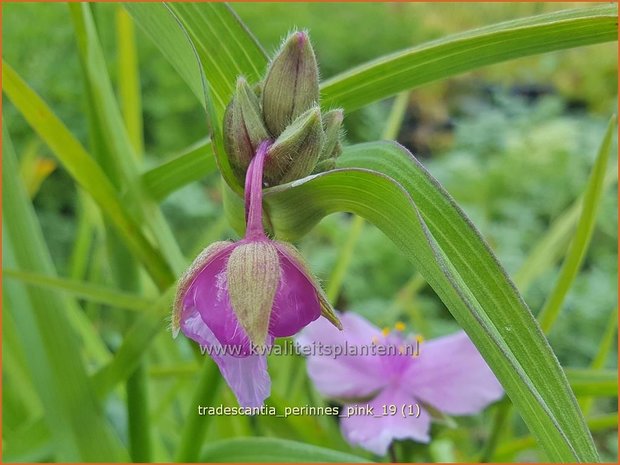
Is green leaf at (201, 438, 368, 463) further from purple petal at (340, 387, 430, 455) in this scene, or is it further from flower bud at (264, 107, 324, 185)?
flower bud at (264, 107, 324, 185)

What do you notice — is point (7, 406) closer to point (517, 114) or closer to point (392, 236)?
point (392, 236)

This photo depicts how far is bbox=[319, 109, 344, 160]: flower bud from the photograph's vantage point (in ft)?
0.98

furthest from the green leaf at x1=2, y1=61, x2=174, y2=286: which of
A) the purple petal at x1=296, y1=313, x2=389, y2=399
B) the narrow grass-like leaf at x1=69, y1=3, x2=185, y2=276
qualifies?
the purple petal at x1=296, y1=313, x2=389, y2=399

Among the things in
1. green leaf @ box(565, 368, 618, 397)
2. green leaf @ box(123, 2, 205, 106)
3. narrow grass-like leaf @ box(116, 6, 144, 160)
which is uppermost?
narrow grass-like leaf @ box(116, 6, 144, 160)

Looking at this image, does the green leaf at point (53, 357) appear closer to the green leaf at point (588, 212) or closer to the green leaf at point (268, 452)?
the green leaf at point (268, 452)

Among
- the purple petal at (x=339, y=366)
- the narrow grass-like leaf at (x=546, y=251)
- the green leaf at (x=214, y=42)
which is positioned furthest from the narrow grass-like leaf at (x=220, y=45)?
the narrow grass-like leaf at (x=546, y=251)

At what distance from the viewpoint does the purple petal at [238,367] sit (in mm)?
278

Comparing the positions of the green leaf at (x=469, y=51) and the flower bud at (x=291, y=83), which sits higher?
the green leaf at (x=469, y=51)

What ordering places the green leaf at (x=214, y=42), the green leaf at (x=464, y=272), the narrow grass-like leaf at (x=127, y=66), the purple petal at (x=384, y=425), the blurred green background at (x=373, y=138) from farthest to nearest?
the blurred green background at (x=373, y=138)
the narrow grass-like leaf at (x=127, y=66)
the purple petal at (x=384, y=425)
the green leaf at (x=214, y=42)
the green leaf at (x=464, y=272)

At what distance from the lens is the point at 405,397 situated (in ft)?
1.60

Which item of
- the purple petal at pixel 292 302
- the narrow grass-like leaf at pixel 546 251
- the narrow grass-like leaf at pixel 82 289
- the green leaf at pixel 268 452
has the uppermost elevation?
the narrow grass-like leaf at pixel 546 251

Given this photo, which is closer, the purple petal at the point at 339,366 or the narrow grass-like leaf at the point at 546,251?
the purple petal at the point at 339,366

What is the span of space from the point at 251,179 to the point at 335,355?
0.26 m

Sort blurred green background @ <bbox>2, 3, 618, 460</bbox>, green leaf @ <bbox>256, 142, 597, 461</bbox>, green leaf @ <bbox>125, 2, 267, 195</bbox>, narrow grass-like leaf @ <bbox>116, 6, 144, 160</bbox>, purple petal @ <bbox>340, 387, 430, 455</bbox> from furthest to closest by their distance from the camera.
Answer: blurred green background @ <bbox>2, 3, 618, 460</bbox> → narrow grass-like leaf @ <bbox>116, 6, 144, 160</bbox> → purple petal @ <bbox>340, 387, 430, 455</bbox> → green leaf @ <bbox>125, 2, 267, 195</bbox> → green leaf @ <bbox>256, 142, 597, 461</bbox>
